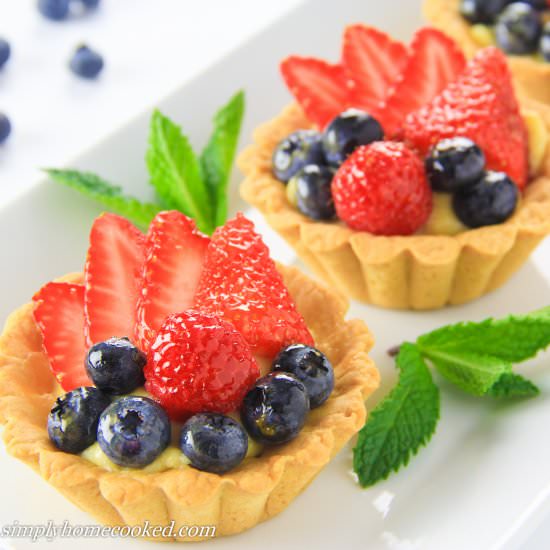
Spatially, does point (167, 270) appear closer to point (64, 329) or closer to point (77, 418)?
point (64, 329)

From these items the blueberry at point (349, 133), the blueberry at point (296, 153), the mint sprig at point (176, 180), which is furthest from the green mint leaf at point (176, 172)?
the blueberry at point (349, 133)

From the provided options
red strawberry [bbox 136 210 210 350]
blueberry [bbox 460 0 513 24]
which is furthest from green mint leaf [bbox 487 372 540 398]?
blueberry [bbox 460 0 513 24]

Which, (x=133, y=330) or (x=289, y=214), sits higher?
(x=133, y=330)

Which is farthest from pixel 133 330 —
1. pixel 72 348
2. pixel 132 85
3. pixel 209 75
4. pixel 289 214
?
pixel 132 85

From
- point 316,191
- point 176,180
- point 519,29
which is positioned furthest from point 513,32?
point 176,180

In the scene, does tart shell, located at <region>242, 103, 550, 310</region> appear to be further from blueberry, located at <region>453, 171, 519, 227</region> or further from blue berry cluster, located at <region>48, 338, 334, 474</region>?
blue berry cluster, located at <region>48, 338, 334, 474</region>

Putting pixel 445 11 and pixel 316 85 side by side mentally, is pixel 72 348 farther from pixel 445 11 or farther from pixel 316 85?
pixel 445 11
